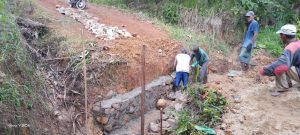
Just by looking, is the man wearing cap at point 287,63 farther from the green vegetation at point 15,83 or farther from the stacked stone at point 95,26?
the stacked stone at point 95,26

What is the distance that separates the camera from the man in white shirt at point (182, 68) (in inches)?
315

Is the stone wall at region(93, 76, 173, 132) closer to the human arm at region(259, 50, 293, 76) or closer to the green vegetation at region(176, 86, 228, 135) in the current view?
the green vegetation at region(176, 86, 228, 135)

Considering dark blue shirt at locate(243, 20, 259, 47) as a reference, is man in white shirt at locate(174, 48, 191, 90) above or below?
below

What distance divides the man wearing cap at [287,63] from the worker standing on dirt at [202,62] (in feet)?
7.28

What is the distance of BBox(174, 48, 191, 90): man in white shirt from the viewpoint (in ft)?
26.3

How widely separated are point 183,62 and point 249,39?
5.98ft

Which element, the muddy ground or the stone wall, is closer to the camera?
the muddy ground

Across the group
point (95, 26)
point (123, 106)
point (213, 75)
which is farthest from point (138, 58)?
point (213, 75)

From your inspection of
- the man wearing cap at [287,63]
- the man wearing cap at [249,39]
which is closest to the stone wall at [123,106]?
the man wearing cap at [249,39]

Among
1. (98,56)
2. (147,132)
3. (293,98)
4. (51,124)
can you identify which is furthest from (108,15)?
(293,98)

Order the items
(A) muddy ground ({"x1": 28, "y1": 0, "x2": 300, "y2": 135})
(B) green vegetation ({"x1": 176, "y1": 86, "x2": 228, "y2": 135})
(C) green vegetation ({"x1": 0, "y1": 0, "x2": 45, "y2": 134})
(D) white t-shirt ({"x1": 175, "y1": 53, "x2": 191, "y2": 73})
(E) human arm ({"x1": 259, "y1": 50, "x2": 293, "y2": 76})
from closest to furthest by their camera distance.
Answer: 1. (C) green vegetation ({"x1": 0, "y1": 0, "x2": 45, "y2": 134})
2. (E) human arm ({"x1": 259, "y1": 50, "x2": 293, "y2": 76})
3. (A) muddy ground ({"x1": 28, "y1": 0, "x2": 300, "y2": 135})
4. (B) green vegetation ({"x1": 176, "y1": 86, "x2": 228, "y2": 135})
5. (D) white t-shirt ({"x1": 175, "y1": 53, "x2": 191, "y2": 73})

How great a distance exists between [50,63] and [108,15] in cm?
352

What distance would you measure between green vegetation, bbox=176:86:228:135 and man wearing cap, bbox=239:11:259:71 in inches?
76.5

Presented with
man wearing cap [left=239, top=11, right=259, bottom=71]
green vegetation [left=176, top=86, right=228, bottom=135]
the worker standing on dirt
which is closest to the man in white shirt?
the worker standing on dirt
